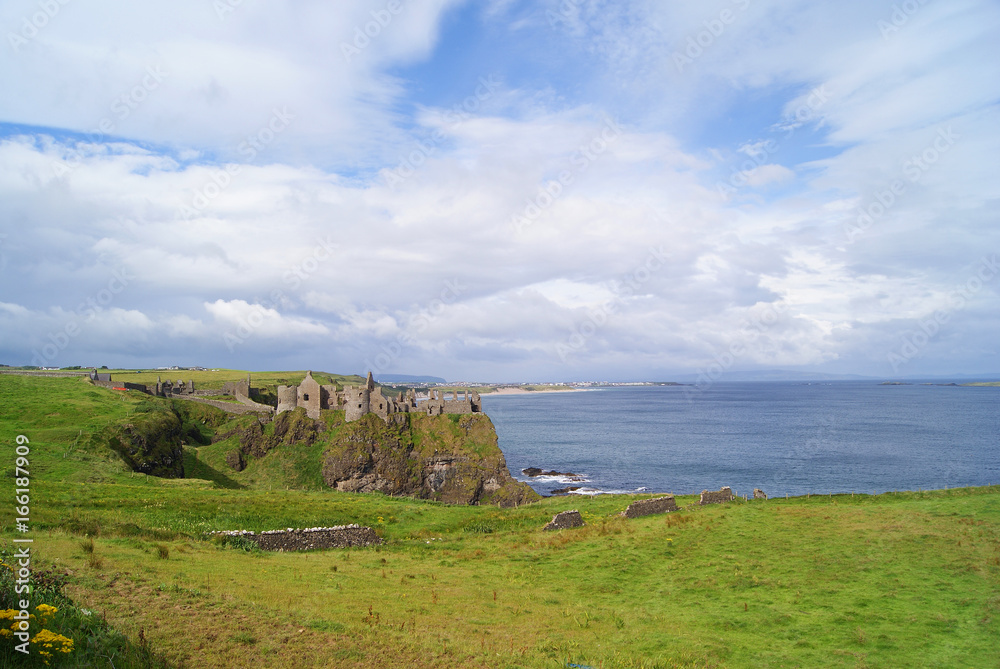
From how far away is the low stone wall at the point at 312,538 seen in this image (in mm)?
24844

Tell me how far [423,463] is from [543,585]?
1853 inches

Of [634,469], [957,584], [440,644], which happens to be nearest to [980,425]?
[634,469]

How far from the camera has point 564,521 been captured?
30.6 meters

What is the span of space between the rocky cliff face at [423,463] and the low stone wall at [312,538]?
115 feet

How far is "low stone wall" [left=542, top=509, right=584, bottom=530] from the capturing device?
3042cm

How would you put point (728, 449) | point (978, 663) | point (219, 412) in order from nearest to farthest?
point (978, 663) → point (219, 412) → point (728, 449)

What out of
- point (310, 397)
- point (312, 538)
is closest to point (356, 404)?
point (310, 397)

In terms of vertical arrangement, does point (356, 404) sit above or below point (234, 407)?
above

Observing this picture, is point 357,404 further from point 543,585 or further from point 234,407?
point 543,585

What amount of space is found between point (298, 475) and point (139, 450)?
19.6 metres

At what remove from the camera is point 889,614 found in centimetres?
1577

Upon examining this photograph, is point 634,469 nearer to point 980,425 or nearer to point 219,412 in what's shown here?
point 219,412

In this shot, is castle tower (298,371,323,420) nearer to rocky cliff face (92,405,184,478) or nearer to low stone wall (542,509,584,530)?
rocky cliff face (92,405,184,478)

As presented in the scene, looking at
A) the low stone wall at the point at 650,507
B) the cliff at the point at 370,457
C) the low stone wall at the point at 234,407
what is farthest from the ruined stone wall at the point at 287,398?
the low stone wall at the point at 650,507
